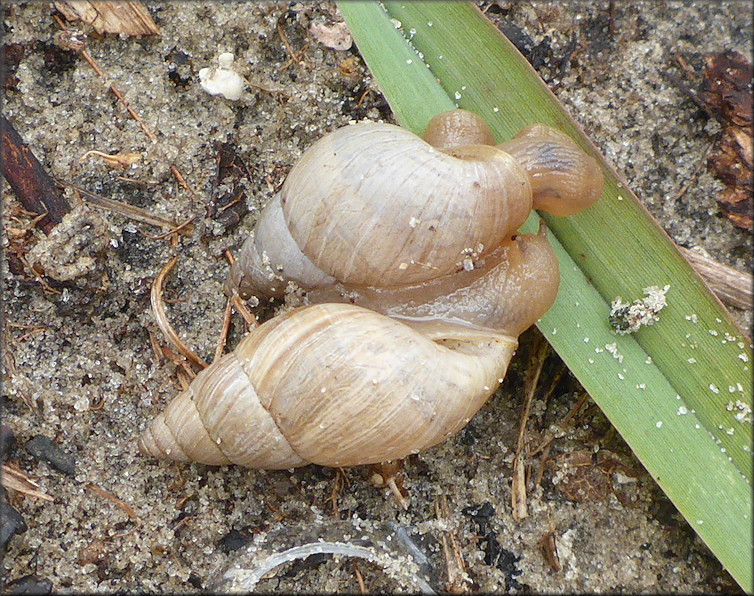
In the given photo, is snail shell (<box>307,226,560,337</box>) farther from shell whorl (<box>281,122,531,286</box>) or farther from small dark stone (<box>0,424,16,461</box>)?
small dark stone (<box>0,424,16,461</box>)

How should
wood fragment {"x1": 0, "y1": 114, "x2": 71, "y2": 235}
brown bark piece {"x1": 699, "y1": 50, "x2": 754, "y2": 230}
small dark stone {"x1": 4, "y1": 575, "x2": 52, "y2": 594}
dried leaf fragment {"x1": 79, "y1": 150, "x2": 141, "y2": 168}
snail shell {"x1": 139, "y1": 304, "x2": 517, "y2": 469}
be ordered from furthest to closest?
brown bark piece {"x1": 699, "y1": 50, "x2": 754, "y2": 230} < dried leaf fragment {"x1": 79, "y1": 150, "x2": 141, "y2": 168} < wood fragment {"x1": 0, "y1": 114, "x2": 71, "y2": 235} < small dark stone {"x1": 4, "y1": 575, "x2": 52, "y2": 594} < snail shell {"x1": 139, "y1": 304, "x2": 517, "y2": 469}

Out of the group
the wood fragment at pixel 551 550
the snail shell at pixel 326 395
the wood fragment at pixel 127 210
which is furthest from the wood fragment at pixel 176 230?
the wood fragment at pixel 551 550

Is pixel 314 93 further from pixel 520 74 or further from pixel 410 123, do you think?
pixel 520 74

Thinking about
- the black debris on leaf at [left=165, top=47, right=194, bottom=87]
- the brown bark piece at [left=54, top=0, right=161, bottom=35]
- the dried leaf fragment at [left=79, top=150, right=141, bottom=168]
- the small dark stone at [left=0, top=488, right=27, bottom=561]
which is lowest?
the small dark stone at [left=0, top=488, right=27, bottom=561]

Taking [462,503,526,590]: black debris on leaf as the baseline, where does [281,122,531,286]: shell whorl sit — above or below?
above

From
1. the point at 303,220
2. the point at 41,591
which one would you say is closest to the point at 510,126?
the point at 303,220

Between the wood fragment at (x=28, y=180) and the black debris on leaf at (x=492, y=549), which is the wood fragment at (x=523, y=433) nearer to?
the black debris on leaf at (x=492, y=549)

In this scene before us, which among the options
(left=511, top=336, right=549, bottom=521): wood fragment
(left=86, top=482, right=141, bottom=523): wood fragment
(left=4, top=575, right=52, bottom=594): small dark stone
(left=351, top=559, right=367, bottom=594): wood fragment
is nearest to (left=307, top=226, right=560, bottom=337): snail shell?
(left=511, top=336, right=549, bottom=521): wood fragment
